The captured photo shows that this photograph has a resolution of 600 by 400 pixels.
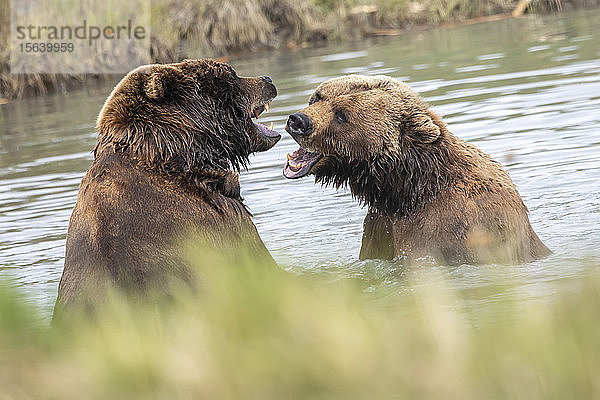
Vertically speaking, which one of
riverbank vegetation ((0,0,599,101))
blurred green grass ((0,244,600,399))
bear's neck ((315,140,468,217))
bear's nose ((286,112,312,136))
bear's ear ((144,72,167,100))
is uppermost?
riverbank vegetation ((0,0,599,101))

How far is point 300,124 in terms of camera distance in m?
6.29

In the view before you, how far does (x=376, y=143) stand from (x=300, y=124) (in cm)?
51

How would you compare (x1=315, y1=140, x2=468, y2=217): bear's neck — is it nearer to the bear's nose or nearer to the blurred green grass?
the bear's nose

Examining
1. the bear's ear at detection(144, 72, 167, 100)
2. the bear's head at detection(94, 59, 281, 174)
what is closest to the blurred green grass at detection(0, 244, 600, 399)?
the bear's head at detection(94, 59, 281, 174)

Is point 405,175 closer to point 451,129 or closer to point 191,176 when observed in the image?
point 191,176

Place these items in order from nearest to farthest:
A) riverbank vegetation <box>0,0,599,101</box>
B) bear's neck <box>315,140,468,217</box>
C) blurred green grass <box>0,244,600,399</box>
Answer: blurred green grass <box>0,244,600,399</box>, bear's neck <box>315,140,468,217</box>, riverbank vegetation <box>0,0,599,101</box>

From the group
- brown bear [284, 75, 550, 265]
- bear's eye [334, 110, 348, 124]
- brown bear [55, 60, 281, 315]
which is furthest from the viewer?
bear's eye [334, 110, 348, 124]

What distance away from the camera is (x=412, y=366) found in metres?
2.62

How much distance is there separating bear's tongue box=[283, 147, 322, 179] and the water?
0.56m

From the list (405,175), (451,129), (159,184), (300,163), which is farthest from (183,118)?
(451,129)

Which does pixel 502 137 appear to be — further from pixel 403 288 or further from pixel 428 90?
pixel 403 288

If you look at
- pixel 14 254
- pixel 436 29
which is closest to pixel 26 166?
pixel 14 254

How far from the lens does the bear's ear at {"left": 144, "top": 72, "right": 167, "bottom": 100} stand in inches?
221

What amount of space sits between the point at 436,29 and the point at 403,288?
20.8 meters
